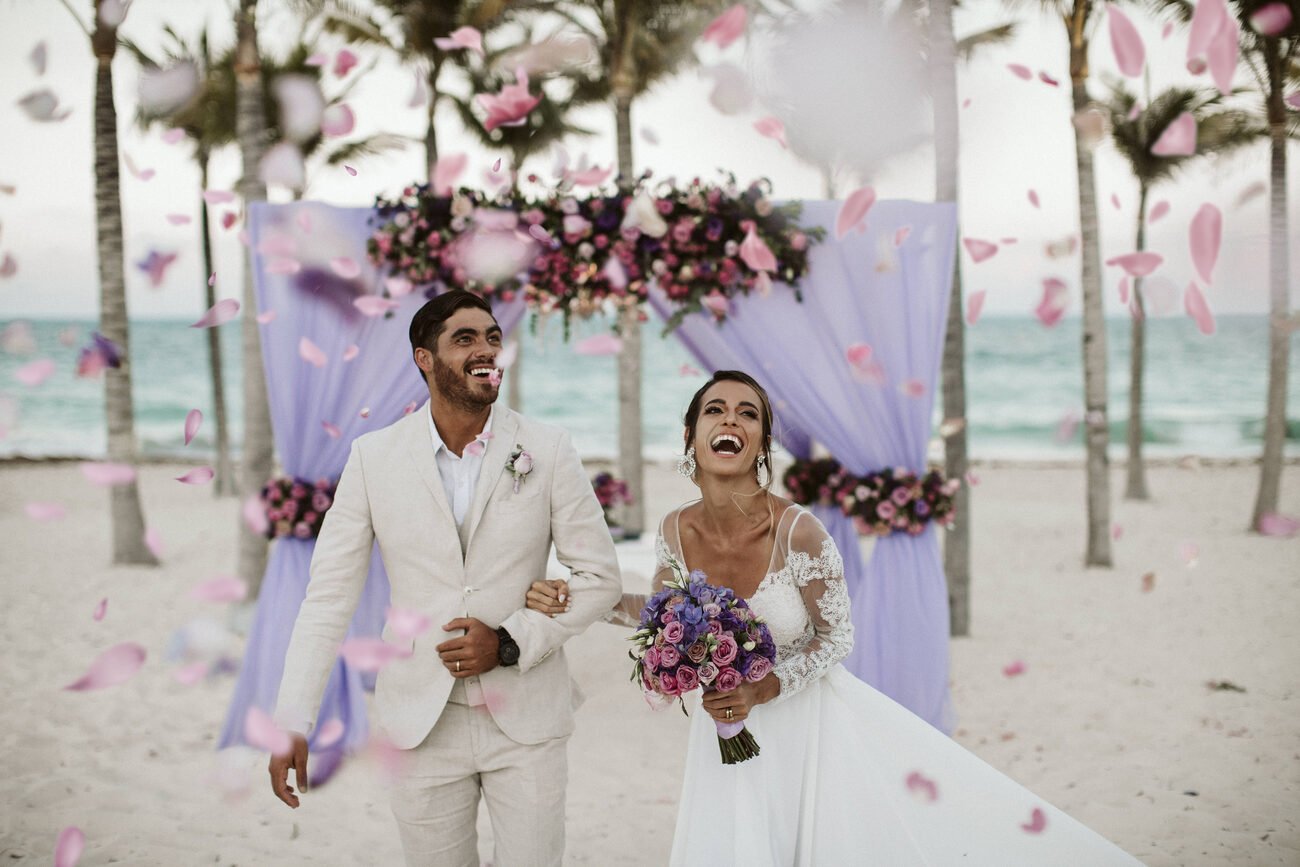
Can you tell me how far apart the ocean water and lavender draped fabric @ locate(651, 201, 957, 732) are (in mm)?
19023

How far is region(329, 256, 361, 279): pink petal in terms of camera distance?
17.2 feet

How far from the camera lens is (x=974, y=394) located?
107ft

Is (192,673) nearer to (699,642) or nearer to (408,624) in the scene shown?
(408,624)

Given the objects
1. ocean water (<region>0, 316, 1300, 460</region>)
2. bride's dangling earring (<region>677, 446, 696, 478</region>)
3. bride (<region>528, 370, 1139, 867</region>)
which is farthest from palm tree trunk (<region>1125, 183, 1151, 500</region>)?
bride's dangling earring (<region>677, 446, 696, 478</region>)

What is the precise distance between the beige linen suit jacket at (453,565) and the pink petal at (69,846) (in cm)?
213

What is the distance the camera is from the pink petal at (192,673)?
6.29 meters

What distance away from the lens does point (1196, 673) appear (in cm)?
644

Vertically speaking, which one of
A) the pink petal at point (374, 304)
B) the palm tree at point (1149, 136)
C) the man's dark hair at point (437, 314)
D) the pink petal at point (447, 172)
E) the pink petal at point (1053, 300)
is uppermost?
the palm tree at point (1149, 136)

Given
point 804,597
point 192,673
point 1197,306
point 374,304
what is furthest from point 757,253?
point 192,673

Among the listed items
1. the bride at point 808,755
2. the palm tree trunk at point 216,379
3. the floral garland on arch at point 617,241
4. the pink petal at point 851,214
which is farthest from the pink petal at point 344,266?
the palm tree trunk at point 216,379

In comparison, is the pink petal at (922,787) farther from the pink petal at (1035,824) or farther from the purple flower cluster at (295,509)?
the purple flower cluster at (295,509)

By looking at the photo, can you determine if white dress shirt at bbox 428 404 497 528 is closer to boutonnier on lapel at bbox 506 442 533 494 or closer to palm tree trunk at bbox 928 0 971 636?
boutonnier on lapel at bbox 506 442 533 494

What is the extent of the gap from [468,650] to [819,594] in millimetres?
1026

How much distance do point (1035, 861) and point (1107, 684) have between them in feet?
13.4
